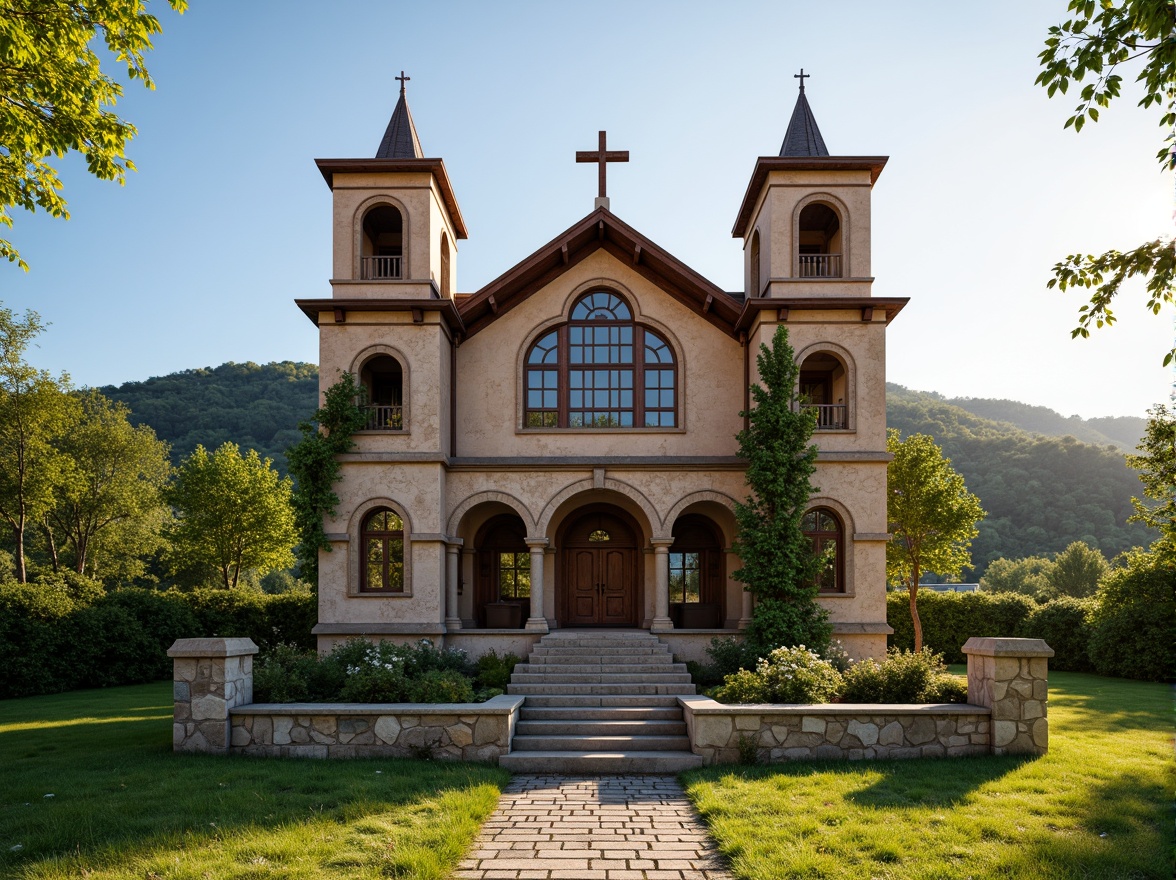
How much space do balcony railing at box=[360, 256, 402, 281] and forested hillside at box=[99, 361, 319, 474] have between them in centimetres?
3157

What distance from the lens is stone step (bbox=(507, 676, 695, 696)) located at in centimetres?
1304

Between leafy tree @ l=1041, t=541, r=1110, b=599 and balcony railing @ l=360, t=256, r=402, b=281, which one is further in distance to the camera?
leafy tree @ l=1041, t=541, r=1110, b=599

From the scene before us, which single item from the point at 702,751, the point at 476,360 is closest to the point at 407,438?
the point at 476,360

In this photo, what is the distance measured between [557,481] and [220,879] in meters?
11.4

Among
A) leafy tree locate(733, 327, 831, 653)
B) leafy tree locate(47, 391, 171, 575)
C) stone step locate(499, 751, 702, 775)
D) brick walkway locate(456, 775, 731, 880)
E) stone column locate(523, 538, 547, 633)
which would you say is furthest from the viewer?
leafy tree locate(47, 391, 171, 575)

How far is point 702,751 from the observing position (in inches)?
413

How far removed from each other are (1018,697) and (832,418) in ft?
24.1

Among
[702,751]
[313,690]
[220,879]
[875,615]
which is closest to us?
[220,879]

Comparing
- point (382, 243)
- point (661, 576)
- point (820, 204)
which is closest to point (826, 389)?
point (820, 204)

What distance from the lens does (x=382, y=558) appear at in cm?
1608

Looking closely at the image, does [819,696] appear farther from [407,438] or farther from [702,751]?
[407,438]

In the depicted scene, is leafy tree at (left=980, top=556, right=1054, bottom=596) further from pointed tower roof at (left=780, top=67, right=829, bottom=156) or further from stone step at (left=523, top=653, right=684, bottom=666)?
stone step at (left=523, top=653, right=684, bottom=666)

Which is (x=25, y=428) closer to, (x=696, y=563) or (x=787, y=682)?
(x=696, y=563)

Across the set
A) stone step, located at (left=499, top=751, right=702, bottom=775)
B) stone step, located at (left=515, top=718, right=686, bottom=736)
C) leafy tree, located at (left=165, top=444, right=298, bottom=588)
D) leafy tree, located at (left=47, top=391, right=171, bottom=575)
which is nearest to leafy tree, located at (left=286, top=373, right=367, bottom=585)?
stone step, located at (left=515, top=718, right=686, bottom=736)
